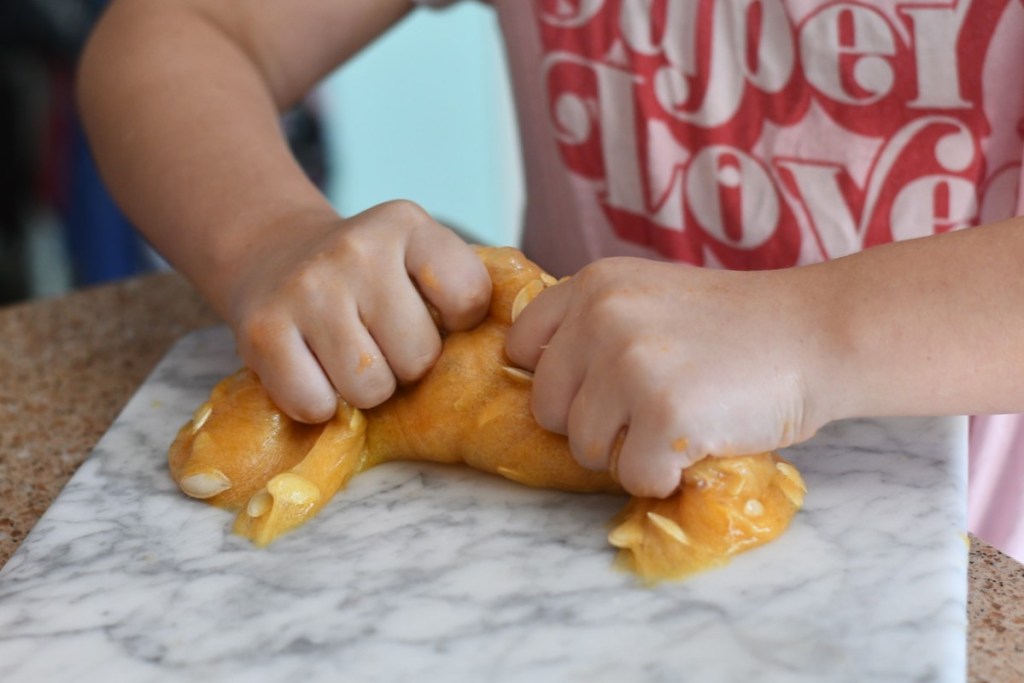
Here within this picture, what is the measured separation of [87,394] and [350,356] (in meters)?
0.37

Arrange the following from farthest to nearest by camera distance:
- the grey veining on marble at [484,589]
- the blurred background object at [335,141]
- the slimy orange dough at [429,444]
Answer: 1. the blurred background object at [335,141]
2. the slimy orange dough at [429,444]
3. the grey veining on marble at [484,589]

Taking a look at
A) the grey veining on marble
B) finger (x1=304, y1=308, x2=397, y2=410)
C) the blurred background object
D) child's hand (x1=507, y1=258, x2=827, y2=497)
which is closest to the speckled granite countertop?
the grey veining on marble

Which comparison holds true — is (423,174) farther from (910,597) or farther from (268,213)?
(910,597)

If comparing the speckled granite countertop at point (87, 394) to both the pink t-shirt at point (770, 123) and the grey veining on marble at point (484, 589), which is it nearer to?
the grey veining on marble at point (484, 589)

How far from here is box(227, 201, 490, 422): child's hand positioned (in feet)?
2.31

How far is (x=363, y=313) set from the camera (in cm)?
71

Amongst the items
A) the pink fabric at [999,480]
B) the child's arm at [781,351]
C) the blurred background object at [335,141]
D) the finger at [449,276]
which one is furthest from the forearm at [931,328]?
the blurred background object at [335,141]

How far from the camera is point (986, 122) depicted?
87cm

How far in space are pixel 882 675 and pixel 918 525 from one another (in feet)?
0.44

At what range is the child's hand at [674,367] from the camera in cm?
61

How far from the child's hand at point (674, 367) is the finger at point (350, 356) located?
0.11 m

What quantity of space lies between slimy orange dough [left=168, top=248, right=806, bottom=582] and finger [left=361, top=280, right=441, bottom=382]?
2 cm

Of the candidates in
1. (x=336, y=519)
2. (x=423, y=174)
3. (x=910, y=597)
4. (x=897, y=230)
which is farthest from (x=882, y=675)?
(x=423, y=174)

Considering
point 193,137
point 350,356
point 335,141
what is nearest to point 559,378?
point 350,356
